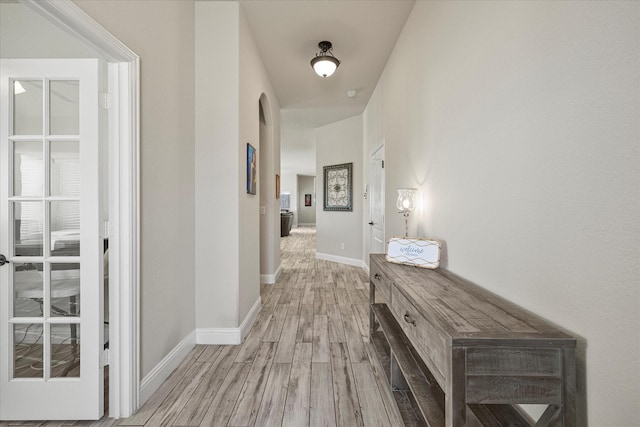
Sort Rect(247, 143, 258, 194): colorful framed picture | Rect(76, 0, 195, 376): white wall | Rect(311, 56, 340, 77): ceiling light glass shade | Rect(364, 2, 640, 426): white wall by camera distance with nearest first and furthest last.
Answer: Rect(364, 2, 640, 426): white wall
Rect(76, 0, 195, 376): white wall
Rect(247, 143, 258, 194): colorful framed picture
Rect(311, 56, 340, 77): ceiling light glass shade

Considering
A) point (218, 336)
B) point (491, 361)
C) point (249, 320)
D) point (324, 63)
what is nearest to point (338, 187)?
point (324, 63)

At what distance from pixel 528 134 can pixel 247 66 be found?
2.51 metres

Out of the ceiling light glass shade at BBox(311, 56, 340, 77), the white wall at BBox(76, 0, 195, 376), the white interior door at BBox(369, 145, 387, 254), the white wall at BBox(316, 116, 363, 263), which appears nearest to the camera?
the white wall at BBox(76, 0, 195, 376)

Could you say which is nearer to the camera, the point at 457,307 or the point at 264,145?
the point at 457,307

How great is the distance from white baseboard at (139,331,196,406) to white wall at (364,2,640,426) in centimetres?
202

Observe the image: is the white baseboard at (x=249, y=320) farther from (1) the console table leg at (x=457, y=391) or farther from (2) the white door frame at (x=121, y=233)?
(1) the console table leg at (x=457, y=391)

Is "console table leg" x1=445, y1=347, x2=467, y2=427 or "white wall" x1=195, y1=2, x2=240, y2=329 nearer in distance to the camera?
"console table leg" x1=445, y1=347, x2=467, y2=427

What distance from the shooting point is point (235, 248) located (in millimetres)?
2479

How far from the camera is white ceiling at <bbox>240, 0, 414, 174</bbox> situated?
2615 mm

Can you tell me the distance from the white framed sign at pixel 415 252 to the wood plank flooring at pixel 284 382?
2.67 ft

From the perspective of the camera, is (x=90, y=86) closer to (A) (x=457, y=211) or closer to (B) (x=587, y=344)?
(A) (x=457, y=211)

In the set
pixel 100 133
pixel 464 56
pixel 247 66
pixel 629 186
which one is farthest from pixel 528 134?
pixel 247 66

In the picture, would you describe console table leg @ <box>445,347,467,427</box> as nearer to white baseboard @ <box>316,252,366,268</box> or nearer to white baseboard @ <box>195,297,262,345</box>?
white baseboard @ <box>195,297,262,345</box>

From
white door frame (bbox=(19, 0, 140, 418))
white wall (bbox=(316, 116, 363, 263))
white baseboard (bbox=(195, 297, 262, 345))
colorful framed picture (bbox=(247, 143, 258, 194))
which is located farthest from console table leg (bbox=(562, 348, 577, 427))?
white wall (bbox=(316, 116, 363, 263))
